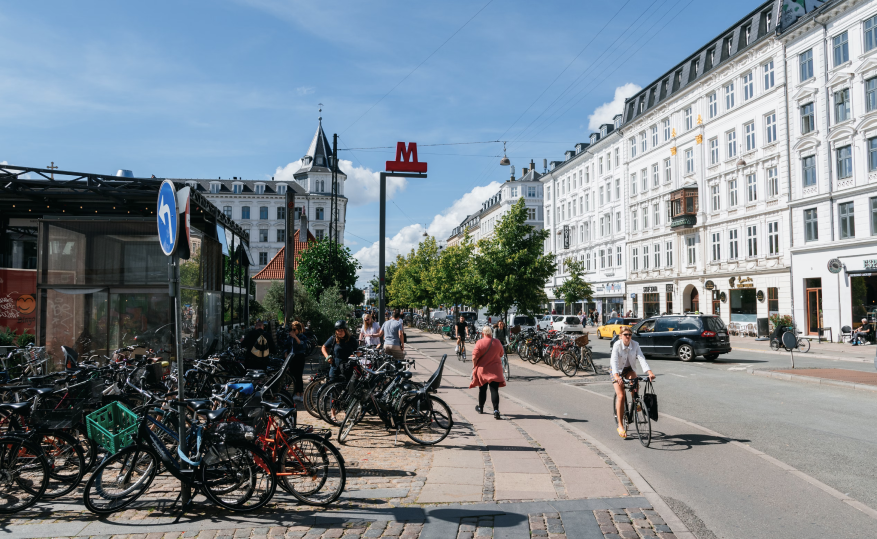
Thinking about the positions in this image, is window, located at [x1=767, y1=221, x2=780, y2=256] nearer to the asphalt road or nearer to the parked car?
the parked car

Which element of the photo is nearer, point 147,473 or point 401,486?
point 147,473

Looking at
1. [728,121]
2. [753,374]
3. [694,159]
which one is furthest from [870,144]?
[753,374]

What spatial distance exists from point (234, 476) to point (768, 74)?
127 feet

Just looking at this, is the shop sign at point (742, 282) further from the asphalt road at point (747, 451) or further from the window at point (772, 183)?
the asphalt road at point (747, 451)

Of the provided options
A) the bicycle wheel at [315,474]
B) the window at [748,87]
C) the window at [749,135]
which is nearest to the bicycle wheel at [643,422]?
the bicycle wheel at [315,474]

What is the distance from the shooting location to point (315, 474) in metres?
5.65

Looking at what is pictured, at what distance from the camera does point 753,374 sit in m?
17.4

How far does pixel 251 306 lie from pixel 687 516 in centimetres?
2649

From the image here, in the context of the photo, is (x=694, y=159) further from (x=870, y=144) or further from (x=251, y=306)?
(x=251, y=306)

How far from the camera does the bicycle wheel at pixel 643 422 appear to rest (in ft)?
27.1

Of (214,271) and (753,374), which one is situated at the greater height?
(214,271)

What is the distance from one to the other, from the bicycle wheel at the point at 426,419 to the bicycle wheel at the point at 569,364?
9.92 metres

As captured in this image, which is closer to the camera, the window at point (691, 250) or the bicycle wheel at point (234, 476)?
the bicycle wheel at point (234, 476)

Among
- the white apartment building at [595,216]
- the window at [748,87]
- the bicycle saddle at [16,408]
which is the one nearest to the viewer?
the bicycle saddle at [16,408]
